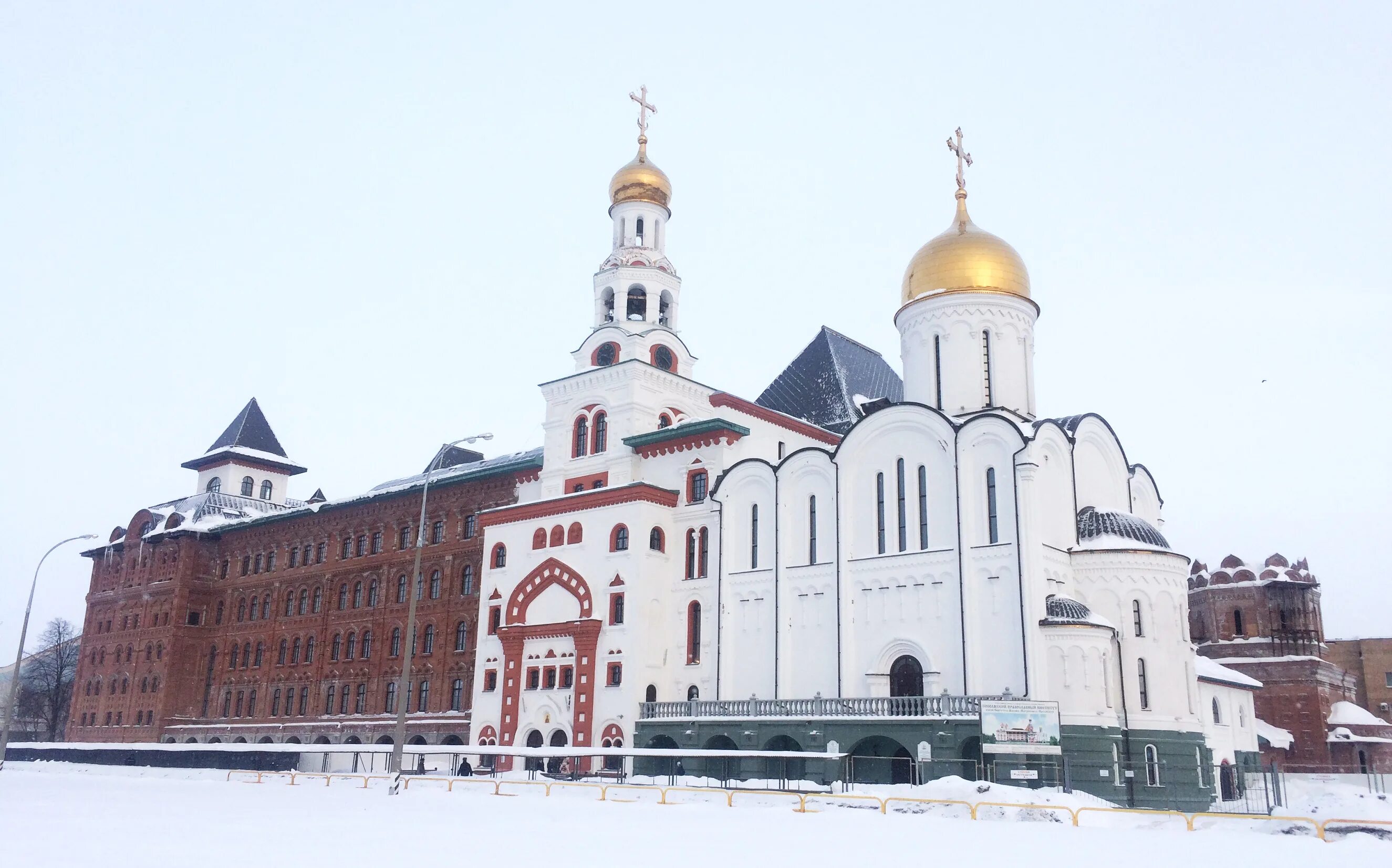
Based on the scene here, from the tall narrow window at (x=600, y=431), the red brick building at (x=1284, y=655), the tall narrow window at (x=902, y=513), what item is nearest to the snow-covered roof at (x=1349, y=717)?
the red brick building at (x=1284, y=655)

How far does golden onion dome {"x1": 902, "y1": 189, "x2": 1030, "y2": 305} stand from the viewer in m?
39.7

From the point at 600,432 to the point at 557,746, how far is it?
38.9 feet

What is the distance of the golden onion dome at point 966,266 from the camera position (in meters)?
39.7

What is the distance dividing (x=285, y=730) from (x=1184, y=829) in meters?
46.0

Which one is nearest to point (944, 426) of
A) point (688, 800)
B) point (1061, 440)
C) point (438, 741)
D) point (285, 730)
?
point (1061, 440)

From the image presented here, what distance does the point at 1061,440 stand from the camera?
36.2m

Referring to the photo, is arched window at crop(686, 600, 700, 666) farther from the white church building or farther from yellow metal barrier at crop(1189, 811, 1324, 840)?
yellow metal barrier at crop(1189, 811, 1324, 840)

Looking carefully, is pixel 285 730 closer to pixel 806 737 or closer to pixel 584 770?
pixel 584 770

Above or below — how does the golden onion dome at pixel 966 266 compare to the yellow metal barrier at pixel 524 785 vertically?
above

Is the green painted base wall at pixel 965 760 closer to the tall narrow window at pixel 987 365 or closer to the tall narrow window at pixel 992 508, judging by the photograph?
the tall narrow window at pixel 992 508

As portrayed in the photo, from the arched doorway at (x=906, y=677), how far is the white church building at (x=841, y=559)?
84 mm

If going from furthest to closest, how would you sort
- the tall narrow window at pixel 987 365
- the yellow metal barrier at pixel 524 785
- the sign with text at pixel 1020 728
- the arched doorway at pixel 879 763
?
the tall narrow window at pixel 987 365 → the arched doorway at pixel 879 763 → the sign with text at pixel 1020 728 → the yellow metal barrier at pixel 524 785

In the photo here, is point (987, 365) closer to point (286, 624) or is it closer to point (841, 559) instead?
point (841, 559)

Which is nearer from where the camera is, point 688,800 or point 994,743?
point 688,800
